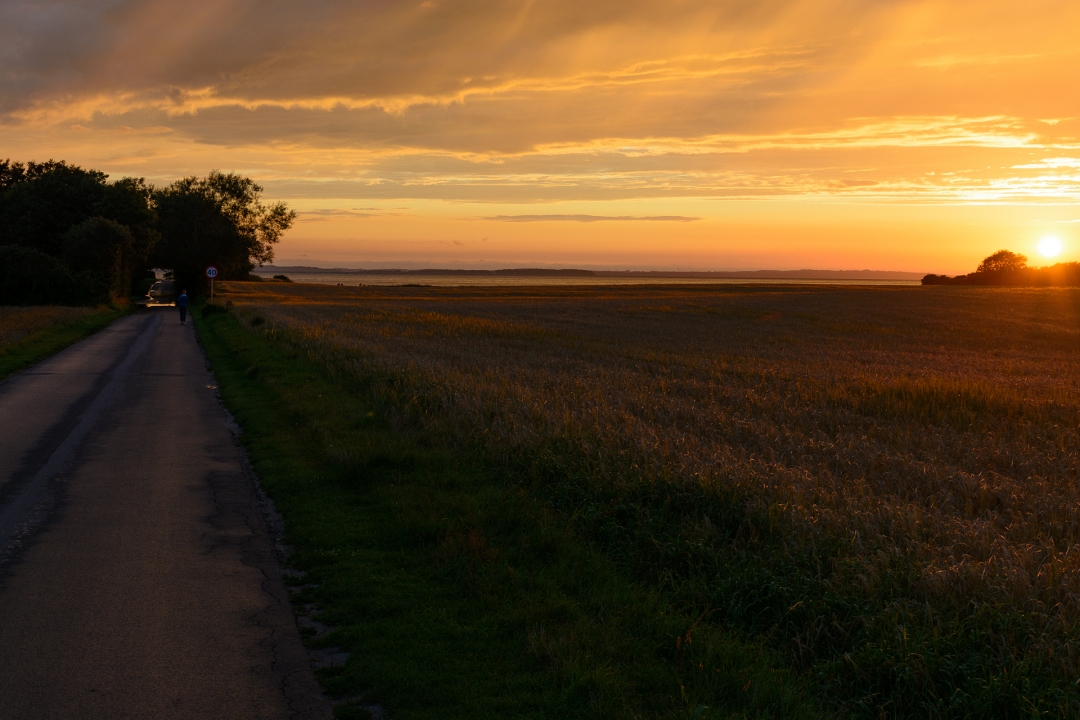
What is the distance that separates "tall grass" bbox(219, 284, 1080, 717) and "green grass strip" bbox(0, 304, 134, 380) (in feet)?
29.0

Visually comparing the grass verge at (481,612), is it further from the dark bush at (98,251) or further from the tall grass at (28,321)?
the dark bush at (98,251)

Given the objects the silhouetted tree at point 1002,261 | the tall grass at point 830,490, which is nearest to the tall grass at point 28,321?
the tall grass at point 830,490

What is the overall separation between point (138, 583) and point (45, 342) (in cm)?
2884

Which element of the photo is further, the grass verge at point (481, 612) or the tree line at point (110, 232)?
the tree line at point (110, 232)

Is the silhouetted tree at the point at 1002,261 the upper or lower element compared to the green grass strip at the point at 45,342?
upper

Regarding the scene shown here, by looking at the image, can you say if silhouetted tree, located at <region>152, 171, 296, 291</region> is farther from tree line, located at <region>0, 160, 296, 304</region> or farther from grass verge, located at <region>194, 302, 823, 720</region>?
grass verge, located at <region>194, 302, 823, 720</region>

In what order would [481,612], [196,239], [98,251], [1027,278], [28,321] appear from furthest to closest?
[1027,278] < [196,239] < [98,251] < [28,321] < [481,612]

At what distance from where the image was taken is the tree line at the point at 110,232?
56.4 metres

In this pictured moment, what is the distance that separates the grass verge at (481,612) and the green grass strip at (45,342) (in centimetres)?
1648

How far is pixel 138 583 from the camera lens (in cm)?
675

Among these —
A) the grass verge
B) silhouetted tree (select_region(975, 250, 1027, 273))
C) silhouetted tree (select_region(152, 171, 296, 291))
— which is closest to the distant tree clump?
silhouetted tree (select_region(975, 250, 1027, 273))

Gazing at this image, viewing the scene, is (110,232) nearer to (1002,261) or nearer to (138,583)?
(138,583)

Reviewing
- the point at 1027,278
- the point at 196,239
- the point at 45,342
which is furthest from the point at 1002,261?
the point at 45,342

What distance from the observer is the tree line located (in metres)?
56.4
